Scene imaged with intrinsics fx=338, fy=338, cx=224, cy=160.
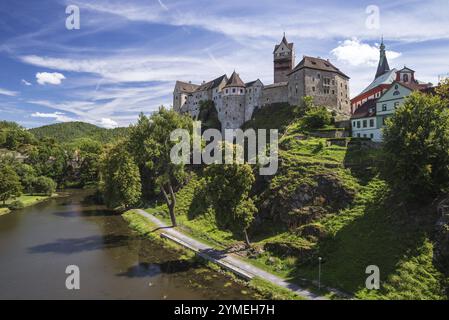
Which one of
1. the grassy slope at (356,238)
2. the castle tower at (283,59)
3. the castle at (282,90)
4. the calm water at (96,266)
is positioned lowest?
the calm water at (96,266)

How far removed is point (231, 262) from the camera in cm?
3494

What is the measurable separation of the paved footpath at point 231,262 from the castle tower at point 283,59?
63076mm

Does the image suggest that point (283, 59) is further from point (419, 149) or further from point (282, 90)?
point (419, 149)

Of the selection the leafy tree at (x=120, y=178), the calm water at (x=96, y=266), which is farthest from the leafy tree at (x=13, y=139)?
the calm water at (x=96, y=266)

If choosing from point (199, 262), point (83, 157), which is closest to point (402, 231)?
point (199, 262)

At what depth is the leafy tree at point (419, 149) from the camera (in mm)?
32688

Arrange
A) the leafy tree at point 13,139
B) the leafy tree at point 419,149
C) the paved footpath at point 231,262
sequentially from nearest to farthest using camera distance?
the paved footpath at point 231,262
the leafy tree at point 419,149
the leafy tree at point 13,139

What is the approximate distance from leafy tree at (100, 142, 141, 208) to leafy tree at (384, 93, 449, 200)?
44.4 m

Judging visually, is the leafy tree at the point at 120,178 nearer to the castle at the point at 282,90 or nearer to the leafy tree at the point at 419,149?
the castle at the point at 282,90

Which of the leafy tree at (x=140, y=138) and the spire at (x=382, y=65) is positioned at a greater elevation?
the spire at (x=382, y=65)

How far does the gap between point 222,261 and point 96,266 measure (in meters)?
13.8

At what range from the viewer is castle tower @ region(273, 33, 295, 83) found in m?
96.4

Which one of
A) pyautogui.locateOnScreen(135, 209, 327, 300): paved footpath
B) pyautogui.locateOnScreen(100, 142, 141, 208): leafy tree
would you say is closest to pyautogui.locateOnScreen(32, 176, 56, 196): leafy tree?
pyautogui.locateOnScreen(100, 142, 141, 208): leafy tree
